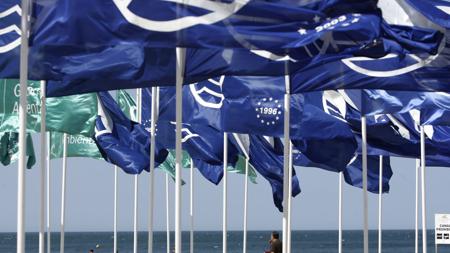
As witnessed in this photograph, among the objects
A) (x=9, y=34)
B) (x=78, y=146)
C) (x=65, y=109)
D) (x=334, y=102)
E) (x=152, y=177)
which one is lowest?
(x=152, y=177)

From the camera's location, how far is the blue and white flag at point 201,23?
2025cm

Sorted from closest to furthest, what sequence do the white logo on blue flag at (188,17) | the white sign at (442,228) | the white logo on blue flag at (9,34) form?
the white logo on blue flag at (188,17)
the white logo on blue flag at (9,34)
the white sign at (442,228)

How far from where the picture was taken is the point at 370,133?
34.2 meters

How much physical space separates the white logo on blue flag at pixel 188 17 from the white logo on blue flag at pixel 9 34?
2.07 m

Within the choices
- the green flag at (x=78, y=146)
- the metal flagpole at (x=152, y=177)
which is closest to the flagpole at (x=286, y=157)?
the metal flagpole at (x=152, y=177)

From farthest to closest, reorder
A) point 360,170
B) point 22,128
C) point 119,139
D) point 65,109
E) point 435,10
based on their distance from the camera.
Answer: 1. point 360,170
2. point 119,139
3. point 65,109
4. point 435,10
5. point 22,128

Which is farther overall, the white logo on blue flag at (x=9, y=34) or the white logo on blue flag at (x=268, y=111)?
the white logo on blue flag at (x=268, y=111)

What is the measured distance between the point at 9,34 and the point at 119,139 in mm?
9107

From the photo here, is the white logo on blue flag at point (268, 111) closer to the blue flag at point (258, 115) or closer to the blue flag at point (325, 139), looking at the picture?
the blue flag at point (258, 115)

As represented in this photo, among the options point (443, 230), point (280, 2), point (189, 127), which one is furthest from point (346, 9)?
point (443, 230)

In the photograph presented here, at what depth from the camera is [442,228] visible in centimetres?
3541

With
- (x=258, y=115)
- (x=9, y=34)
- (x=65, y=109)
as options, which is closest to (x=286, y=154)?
(x=258, y=115)

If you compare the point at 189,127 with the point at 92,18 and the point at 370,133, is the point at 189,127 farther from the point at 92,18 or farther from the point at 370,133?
the point at 92,18

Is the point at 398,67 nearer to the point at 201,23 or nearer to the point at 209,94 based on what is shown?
the point at 201,23
